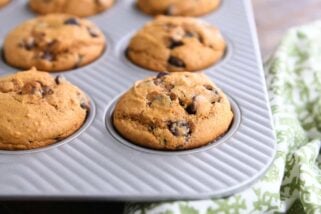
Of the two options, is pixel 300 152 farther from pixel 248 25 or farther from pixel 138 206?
pixel 248 25

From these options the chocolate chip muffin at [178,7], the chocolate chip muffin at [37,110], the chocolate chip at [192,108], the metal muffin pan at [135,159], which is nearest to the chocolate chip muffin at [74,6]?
the chocolate chip muffin at [178,7]

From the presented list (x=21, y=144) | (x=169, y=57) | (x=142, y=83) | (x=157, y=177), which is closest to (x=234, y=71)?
(x=169, y=57)

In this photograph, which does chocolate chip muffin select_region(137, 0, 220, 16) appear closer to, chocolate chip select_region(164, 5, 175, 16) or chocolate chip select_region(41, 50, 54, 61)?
chocolate chip select_region(164, 5, 175, 16)

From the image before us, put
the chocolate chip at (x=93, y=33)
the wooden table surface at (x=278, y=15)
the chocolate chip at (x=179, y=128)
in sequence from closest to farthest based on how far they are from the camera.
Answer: the chocolate chip at (x=179, y=128) → the chocolate chip at (x=93, y=33) → the wooden table surface at (x=278, y=15)

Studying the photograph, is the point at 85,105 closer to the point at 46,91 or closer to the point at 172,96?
the point at 46,91

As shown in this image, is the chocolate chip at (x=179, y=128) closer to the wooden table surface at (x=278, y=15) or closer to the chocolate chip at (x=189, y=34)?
the chocolate chip at (x=189, y=34)

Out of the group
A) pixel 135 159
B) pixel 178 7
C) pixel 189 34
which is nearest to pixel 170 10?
pixel 178 7
